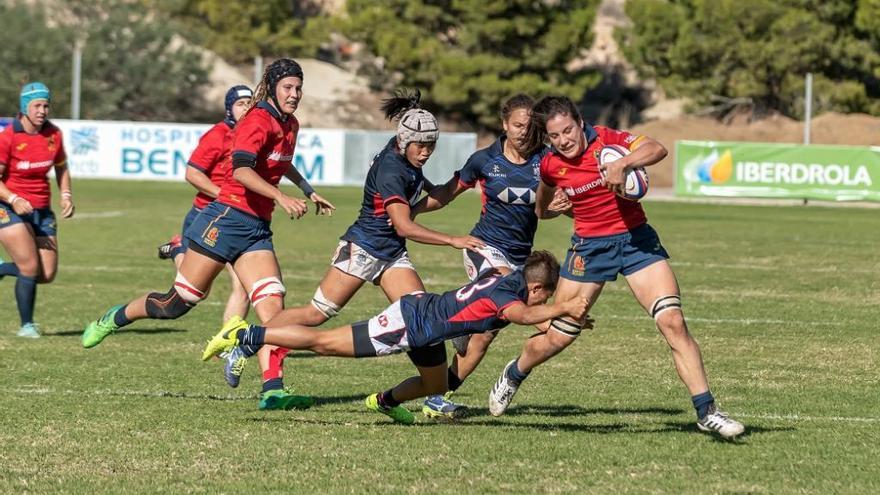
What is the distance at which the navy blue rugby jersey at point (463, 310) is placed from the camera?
8.37 m

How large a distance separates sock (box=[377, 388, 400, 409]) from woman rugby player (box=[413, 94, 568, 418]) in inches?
31.5

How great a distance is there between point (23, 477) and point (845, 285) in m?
13.6

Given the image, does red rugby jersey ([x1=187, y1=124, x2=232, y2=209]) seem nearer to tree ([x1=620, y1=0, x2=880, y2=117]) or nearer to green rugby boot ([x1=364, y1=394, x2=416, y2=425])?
green rugby boot ([x1=364, y1=394, x2=416, y2=425])

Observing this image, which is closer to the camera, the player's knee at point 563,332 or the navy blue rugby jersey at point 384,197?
the player's knee at point 563,332

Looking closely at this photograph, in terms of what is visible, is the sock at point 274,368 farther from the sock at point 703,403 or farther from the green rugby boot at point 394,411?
the sock at point 703,403

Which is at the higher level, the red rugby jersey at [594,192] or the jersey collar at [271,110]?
the jersey collar at [271,110]

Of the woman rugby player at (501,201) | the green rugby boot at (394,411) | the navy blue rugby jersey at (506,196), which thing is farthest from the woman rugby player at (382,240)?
the green rugby boot at (394,411)

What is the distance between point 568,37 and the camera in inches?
2569

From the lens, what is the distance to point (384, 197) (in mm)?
9594

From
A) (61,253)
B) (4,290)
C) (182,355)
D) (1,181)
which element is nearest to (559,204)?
(182,355)

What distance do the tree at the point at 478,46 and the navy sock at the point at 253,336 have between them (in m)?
55.3

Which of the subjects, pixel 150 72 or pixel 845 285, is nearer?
pixel 845 285

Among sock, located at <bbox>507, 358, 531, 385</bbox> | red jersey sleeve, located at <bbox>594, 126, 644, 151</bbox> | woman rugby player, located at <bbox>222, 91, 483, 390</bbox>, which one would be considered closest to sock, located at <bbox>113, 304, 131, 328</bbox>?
woman rugby player, located at <bbox>222, 91, 483, 390</bbox>

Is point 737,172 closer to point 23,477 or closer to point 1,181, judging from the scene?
point 1,181
